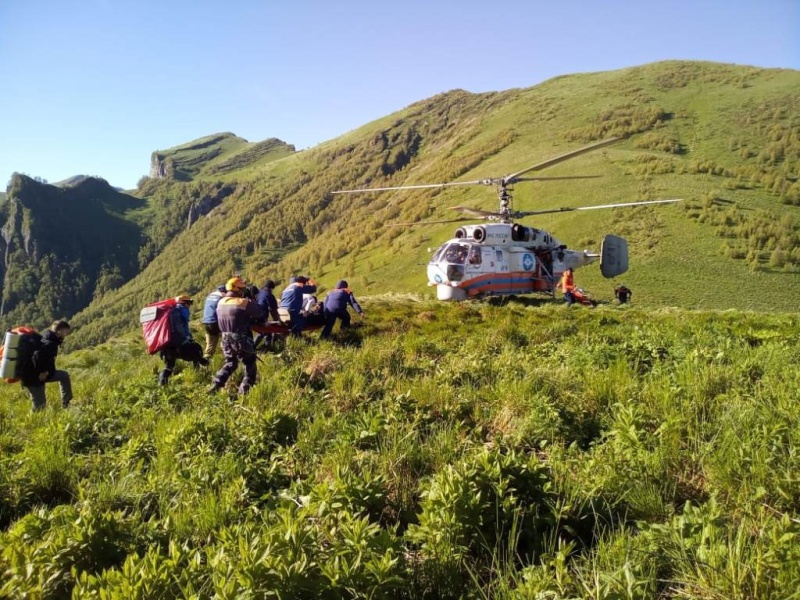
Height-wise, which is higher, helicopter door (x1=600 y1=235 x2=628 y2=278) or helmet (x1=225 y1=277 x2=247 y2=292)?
helmet (x1=225 y1=277 x2=247 y2=292)

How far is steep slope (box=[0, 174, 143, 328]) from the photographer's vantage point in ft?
551

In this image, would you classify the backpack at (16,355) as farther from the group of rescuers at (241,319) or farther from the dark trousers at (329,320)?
the dark trousers at (329,320)

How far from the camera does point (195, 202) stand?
634 feet

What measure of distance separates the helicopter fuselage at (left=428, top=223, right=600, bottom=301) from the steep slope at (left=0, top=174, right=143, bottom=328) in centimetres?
18914

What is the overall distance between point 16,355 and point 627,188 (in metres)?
37.4

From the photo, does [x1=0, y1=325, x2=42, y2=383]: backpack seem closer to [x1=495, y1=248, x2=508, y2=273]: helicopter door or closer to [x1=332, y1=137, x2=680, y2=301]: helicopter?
[x1=332, y1=137, x2=680, y2=301]: helicopter

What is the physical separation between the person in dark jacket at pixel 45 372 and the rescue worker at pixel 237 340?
2.54m

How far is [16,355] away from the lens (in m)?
6.87

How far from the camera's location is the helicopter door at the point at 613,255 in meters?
20.2

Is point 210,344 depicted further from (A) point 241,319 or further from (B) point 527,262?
(B) point 527,262

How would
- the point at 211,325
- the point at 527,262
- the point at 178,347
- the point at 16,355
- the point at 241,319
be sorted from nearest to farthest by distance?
the point at 16,355 < the point at 241,319 < the point at 178,347 < the point at 211,325 < the point at 527,262

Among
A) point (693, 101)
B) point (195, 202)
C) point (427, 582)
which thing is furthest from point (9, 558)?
point (195, 202)

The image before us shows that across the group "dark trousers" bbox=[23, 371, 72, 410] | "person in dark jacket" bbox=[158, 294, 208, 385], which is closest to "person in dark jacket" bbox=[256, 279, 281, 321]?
"person in dark jacket" bbox=[158, 294, 208, 385]

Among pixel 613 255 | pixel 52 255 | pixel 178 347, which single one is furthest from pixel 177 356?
pixel 52 255
